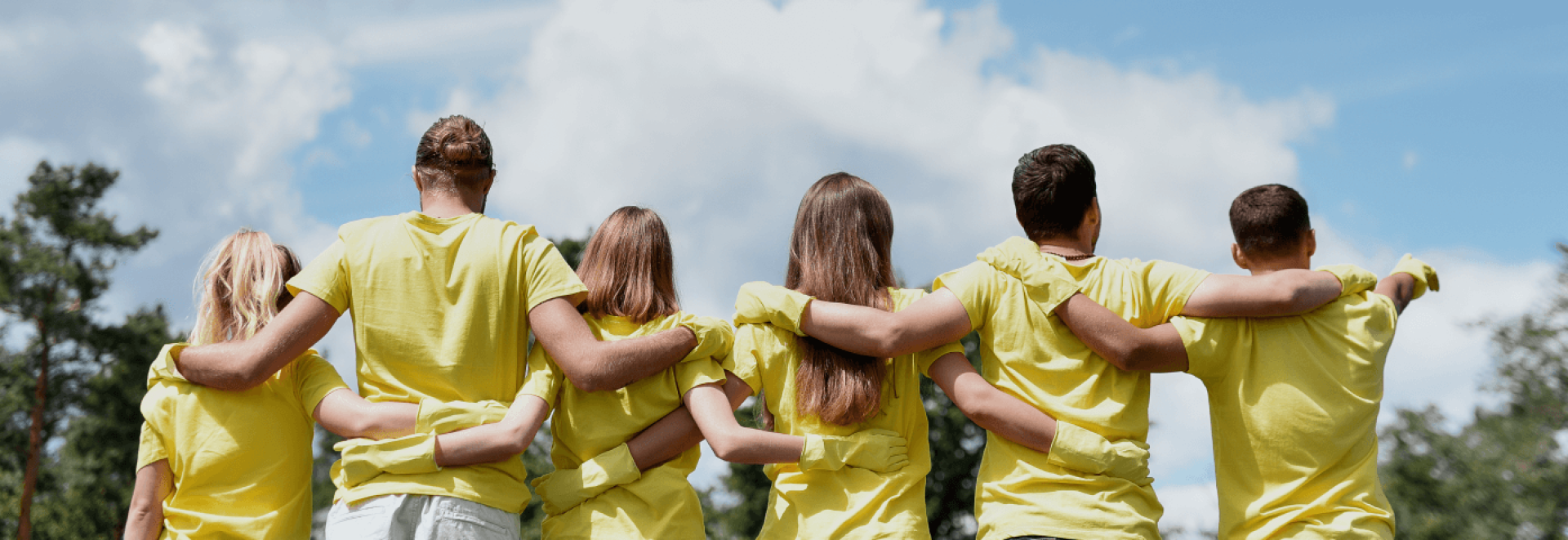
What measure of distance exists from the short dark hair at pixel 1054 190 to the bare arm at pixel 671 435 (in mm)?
1108

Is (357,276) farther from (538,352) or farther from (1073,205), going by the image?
(1073,205)

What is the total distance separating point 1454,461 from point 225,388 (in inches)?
561

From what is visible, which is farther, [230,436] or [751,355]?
[230,436]

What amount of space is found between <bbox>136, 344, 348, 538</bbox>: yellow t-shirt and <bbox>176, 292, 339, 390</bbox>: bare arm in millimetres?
170

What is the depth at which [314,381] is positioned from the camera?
3859 mm

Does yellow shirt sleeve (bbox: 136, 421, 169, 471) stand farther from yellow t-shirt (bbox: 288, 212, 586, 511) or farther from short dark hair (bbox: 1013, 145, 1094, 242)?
short dark hair (bbox: 1013, 145, 1094, 242)

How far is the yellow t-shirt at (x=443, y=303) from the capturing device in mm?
3508

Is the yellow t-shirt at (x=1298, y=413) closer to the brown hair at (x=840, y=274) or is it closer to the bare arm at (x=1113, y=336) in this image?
the bare arm at (x=1113, y=336)

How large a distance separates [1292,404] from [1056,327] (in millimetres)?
810

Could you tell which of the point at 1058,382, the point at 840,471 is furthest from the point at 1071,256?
the point at 840,471

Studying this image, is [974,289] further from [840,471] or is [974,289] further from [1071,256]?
[840,471]

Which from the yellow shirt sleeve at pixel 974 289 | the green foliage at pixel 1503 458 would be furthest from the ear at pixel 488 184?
the green foliage at pixel 1503 458

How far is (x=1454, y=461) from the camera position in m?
13.7

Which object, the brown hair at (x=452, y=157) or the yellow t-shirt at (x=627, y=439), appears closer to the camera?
the yellow t-shirt at (x=627, y=439)
